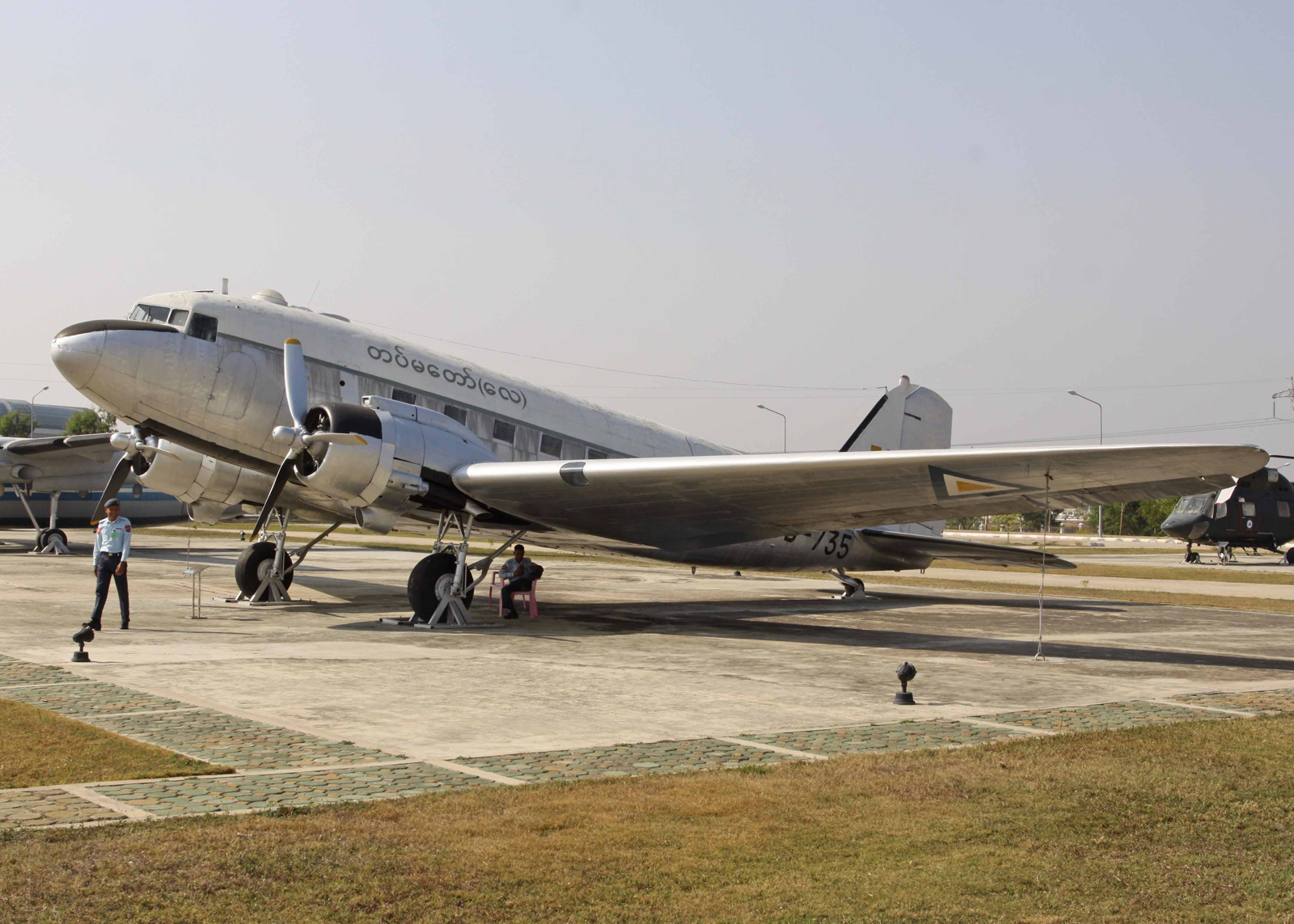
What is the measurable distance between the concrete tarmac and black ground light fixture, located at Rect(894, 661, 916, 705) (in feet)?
0.46

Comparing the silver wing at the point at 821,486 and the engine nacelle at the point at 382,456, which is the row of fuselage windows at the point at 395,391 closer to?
the engine nacelle at the point at 382,456

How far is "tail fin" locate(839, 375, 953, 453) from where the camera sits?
75.6 feet

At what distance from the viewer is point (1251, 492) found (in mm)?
52094

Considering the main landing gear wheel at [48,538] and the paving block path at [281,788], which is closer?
the paving block path at [281,788]

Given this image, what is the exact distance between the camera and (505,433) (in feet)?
63.3

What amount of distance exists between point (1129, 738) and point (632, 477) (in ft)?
27.6

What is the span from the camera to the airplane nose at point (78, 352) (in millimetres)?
16125

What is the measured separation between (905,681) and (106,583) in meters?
9.58

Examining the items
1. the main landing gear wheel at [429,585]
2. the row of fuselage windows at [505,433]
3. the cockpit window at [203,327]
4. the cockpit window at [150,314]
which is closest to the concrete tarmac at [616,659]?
the main landing gear wheel at [429,585]

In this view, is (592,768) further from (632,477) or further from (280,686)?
(632,477)

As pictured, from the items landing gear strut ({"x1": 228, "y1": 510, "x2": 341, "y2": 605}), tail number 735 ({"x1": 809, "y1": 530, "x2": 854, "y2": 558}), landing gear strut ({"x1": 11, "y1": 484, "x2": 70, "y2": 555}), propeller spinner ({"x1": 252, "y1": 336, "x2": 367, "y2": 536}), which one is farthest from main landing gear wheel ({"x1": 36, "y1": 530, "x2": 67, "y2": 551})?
tail number 735 ({"x1": 809, "y1": 530, "x2": 854, "y2": 558})

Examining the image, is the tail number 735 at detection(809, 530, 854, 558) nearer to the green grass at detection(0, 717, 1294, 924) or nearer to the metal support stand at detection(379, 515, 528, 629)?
the metal support stand at detection(379, 515, 528, 629)

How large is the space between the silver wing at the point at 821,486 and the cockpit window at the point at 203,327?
14.9 feet

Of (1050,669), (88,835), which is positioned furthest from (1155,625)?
(88,835)
